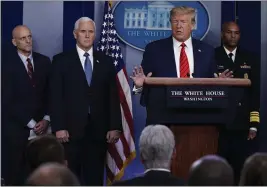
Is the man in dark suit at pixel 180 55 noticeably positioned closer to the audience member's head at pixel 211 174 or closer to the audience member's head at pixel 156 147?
the audience member's head at pixel 156 147

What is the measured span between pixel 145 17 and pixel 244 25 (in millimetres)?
1062

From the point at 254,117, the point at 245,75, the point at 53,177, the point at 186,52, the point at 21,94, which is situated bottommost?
the point at 254,117

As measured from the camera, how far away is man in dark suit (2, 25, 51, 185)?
6.78 meters

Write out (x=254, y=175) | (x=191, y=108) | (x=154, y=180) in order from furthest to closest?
1. (x=191, y=108)
2. (x=154, y=180)
3. (x=254, y=175)

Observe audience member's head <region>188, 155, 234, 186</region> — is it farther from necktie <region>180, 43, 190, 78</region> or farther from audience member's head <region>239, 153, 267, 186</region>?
necktie <region>180, 43, 190, 78</region>

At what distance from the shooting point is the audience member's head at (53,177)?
9.51 ft

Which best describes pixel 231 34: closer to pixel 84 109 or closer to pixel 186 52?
pixel 186 52

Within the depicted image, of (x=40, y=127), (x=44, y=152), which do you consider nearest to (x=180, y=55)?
(x=40, y=127)

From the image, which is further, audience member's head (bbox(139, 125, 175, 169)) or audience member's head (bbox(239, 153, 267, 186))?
audience member's head (bbox(139, 125, 175, 169))

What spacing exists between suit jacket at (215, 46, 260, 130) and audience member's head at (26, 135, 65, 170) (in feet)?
9.70

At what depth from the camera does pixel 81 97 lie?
253 inches

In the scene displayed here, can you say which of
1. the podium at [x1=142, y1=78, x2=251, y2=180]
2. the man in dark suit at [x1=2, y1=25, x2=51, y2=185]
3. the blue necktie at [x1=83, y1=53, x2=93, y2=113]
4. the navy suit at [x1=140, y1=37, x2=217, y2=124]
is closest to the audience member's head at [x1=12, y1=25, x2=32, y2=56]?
the man in dark suit at [x1=2, y1=25, x2=51, y2=185]

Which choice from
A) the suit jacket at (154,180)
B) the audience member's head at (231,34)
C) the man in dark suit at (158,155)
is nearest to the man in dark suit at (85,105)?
the audience member's head at (231,34)

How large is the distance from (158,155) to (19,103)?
305 cm
